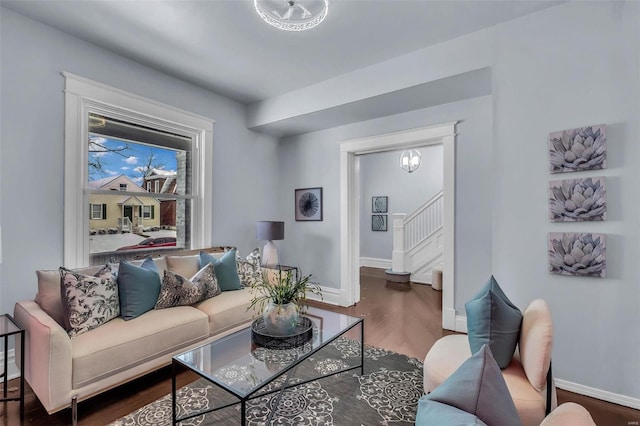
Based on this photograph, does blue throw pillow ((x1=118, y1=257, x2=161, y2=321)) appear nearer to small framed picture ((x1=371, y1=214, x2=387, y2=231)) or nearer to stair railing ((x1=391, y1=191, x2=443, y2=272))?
stair railing ((x1=391, y1=191, x2=443, y2=272))

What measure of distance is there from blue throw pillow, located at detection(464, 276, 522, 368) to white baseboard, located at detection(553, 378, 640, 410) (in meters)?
0.98

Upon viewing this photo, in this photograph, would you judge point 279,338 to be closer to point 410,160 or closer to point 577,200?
point 577,200

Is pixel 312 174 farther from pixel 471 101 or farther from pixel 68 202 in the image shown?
pixel 68 202

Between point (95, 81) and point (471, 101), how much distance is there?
367 cm

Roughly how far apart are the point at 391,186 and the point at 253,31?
17.2 ft

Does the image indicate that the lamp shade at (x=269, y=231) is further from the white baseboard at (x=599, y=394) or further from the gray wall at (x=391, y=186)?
the gray wall at (x=391, y=186)

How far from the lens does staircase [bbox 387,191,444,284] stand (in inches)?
218

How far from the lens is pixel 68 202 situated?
2607 millimetres

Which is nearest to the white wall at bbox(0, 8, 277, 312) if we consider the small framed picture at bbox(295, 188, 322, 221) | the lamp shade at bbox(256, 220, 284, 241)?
the lamp shade at bbox(256, 220, 284, 241)

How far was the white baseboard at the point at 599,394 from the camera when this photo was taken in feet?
6.44

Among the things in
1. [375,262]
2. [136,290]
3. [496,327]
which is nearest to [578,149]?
[496,327]

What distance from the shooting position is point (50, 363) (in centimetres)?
168

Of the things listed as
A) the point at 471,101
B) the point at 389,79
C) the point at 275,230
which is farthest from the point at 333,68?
the point at 275,230

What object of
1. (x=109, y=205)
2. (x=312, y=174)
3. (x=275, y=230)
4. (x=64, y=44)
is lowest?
(x=275, y=230)
